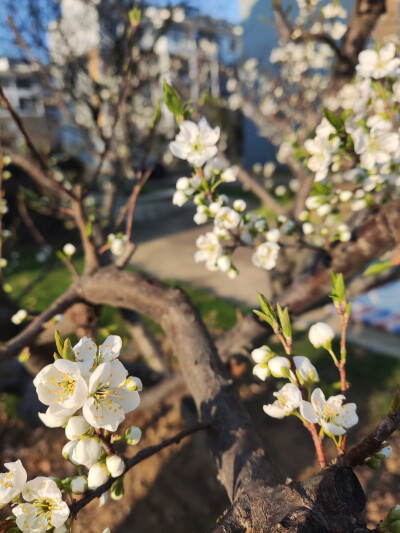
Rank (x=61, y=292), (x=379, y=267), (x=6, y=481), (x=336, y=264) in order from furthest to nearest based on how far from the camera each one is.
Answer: (x=61, y=292) < (x=336, y=264) < (x=379, y=267) < (x=6, y=481)

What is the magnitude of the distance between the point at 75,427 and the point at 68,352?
0.14 metres

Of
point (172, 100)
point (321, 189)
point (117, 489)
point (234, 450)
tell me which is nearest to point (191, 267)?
point (321, 189)

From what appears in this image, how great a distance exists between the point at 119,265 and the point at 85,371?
1.29 meters

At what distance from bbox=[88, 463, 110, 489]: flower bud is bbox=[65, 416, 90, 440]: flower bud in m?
0.13

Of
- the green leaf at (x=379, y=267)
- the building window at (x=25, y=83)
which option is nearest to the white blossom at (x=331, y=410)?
the green leaf at (x=379, y=267)

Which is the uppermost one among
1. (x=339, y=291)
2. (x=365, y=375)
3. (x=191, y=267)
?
(x=339, y=291)

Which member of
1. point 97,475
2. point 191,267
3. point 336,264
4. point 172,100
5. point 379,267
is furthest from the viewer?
point 191,267

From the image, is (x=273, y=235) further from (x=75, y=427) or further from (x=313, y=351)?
(x=313, y=351)

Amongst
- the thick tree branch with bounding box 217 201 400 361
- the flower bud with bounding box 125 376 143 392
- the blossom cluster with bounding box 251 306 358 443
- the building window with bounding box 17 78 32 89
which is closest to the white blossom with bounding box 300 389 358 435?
the blossom cluster with bounding box 251 306 358 443

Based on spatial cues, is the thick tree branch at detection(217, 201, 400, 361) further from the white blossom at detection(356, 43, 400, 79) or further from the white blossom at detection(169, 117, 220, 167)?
the white blossom at detection(169, 117, 220, 167)

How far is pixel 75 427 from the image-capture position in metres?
0.74

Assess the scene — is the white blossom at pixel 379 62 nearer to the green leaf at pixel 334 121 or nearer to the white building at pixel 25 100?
the green leaf at pixel 334 121

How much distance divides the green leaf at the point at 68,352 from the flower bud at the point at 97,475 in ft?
0.84

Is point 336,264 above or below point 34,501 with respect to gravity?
below
